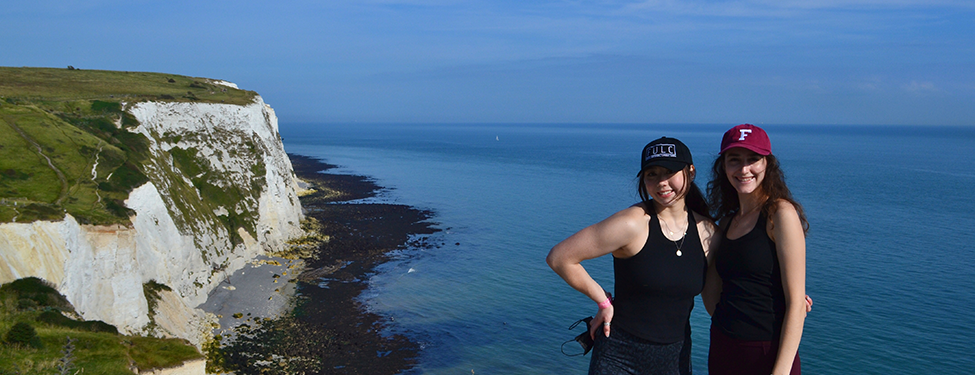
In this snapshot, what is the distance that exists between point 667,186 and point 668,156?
8.7 inches

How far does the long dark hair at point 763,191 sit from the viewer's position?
4636 millimetres

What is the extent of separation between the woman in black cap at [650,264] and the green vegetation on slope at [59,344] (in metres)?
15.6

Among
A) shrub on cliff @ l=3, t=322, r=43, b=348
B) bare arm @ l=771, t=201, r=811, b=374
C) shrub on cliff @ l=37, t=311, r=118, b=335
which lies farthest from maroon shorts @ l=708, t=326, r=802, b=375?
shrub on cliff @ l=37, t=311, r=118, b=335

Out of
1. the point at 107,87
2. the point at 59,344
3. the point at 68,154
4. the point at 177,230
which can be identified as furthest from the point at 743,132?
the point at 107,87

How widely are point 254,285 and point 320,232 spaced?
1747 cm

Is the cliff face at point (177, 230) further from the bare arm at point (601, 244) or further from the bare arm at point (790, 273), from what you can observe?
the bare arm at point (790, 273)

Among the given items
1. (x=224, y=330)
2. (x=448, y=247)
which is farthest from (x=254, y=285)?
(x=448, y=247)

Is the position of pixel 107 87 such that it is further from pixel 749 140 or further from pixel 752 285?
pixel 752 285

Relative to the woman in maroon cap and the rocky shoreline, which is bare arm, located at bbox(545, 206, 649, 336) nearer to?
the woman in maroon cap

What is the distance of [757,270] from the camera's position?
15.1ft

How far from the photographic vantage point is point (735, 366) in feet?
15.8

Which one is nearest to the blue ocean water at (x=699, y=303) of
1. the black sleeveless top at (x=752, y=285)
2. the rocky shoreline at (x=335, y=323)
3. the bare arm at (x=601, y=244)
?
the rocky shoreline at (x=335, y=323)

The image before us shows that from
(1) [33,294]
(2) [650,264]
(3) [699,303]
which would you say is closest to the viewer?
(2) [650,264]

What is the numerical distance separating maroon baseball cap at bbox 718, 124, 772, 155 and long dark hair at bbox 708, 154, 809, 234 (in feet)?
0.42
